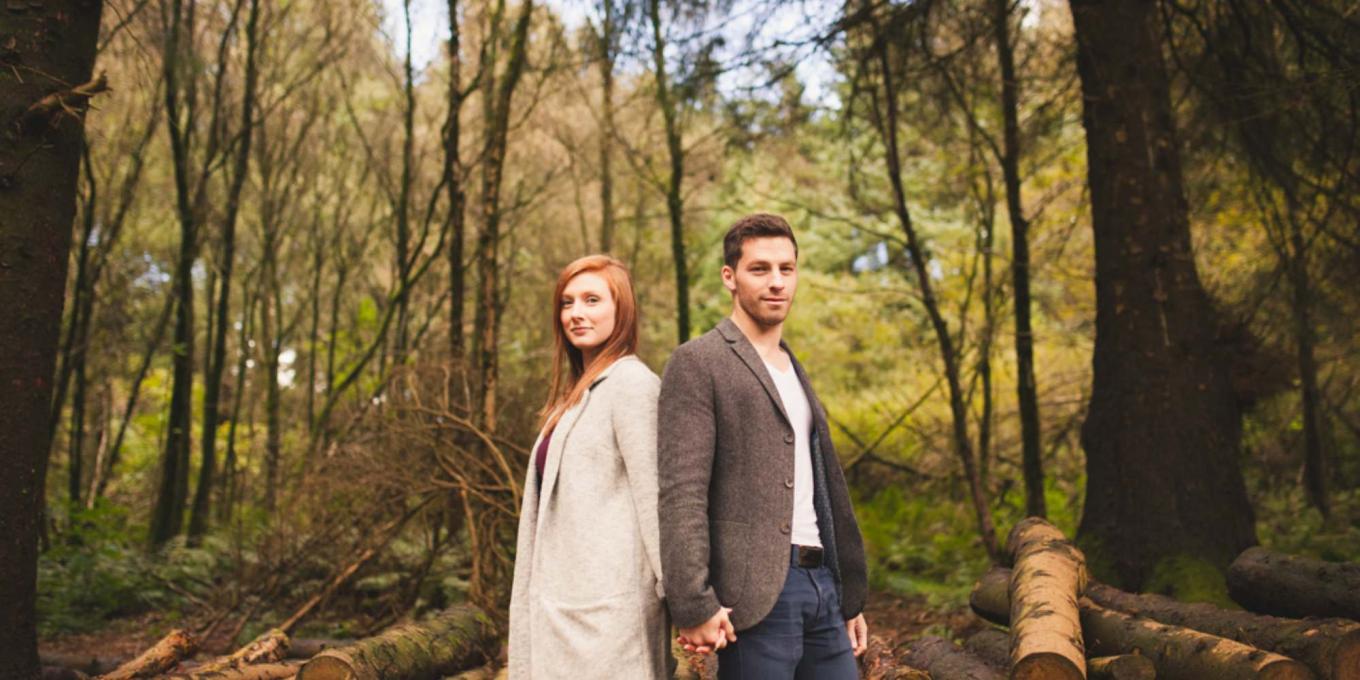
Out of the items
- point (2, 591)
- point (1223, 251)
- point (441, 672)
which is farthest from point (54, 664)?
point (1223, 251)

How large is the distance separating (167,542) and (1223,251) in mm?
12983

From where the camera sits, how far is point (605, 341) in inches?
122

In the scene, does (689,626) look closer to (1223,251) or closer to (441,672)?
(441,672)

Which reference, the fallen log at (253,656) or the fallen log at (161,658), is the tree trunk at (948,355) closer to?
the fallen log at (253,656)

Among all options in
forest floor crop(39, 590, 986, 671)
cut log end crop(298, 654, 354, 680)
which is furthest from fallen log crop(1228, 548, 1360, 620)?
cut log end crop(298, 654, 354, 680)

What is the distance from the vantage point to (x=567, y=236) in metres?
22.0

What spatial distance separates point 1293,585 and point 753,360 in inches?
132

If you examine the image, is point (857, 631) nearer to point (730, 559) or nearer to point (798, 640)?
point (798, 640)

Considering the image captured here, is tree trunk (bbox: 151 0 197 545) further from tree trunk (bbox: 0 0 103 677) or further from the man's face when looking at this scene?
the man's face

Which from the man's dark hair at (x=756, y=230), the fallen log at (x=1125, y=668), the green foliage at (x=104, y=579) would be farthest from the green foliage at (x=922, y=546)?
the green foliage at (x=104, y=579)

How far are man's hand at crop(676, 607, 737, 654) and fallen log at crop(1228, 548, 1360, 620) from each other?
130 inches

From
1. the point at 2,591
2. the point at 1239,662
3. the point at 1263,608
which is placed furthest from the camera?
the point at 1263,608

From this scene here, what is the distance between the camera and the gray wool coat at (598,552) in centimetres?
277

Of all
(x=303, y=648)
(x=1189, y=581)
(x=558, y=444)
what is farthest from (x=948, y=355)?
(x=558, y=444)
